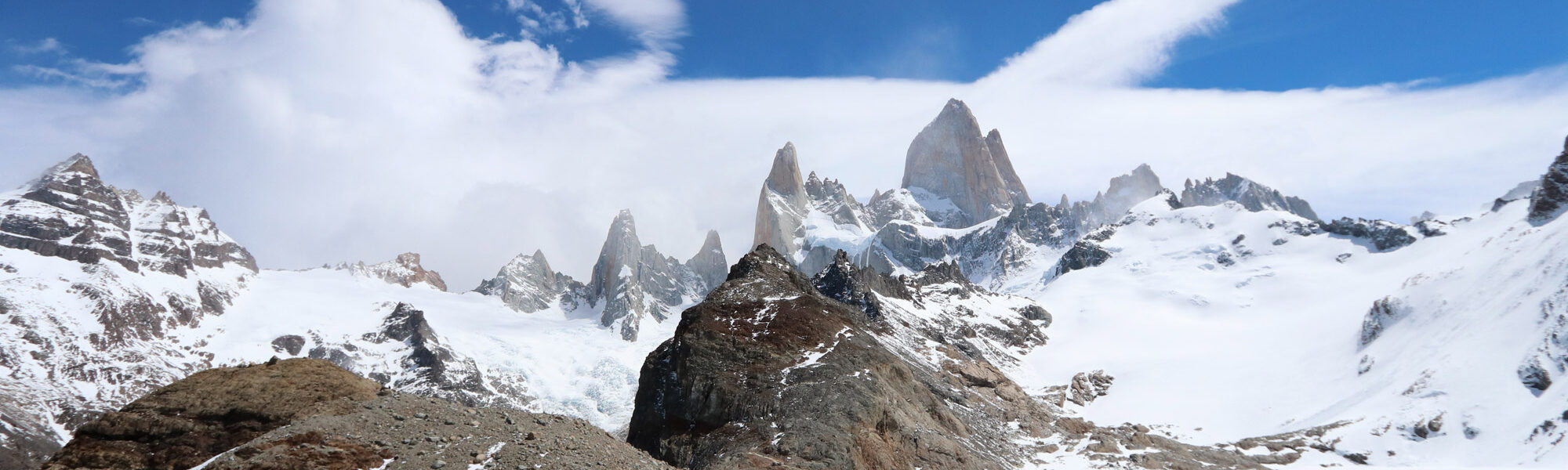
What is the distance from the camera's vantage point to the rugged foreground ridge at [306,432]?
101 ft

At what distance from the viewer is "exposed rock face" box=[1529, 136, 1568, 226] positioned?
176m

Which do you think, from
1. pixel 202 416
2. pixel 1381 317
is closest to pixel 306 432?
pixel 202 416

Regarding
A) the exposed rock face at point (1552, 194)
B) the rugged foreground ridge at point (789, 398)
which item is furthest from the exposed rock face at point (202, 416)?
the exposed rock face at point (1552, 194)

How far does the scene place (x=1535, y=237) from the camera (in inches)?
6412

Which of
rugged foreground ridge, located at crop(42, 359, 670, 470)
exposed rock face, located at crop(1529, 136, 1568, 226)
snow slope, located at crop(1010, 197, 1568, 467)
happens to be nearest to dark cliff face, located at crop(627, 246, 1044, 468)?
rugged foreground ridge, located at crop(42, 359, 670, 470)

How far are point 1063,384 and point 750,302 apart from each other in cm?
10704

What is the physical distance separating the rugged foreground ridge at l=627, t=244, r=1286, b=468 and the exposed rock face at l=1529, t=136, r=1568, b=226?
4909 inches

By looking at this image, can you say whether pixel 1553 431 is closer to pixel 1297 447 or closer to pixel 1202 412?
pixel 1297 447

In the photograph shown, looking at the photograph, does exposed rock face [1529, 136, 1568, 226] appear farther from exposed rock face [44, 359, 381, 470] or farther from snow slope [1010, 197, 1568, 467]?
exposed rock face [44, 359, 381, 470]

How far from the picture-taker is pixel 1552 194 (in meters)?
180

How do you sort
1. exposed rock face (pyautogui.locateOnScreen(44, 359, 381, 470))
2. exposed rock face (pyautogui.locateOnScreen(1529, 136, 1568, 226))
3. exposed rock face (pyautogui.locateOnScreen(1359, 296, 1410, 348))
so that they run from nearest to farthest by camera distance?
exposed rock face (pyautogui.locateOnScreen(44, 359, 381, 470)) < exposed rock face (pyautogui.locateOnScreen(1359, 296, 1410, 348)) < exposed rock face (pyautogui.locateOnScreen(1529, 136, 1568, 226))

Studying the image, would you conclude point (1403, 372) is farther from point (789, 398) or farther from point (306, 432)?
point (306, 432)

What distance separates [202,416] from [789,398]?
40.9 meters

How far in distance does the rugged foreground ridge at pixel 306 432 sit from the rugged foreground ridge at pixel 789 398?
73.4ft
